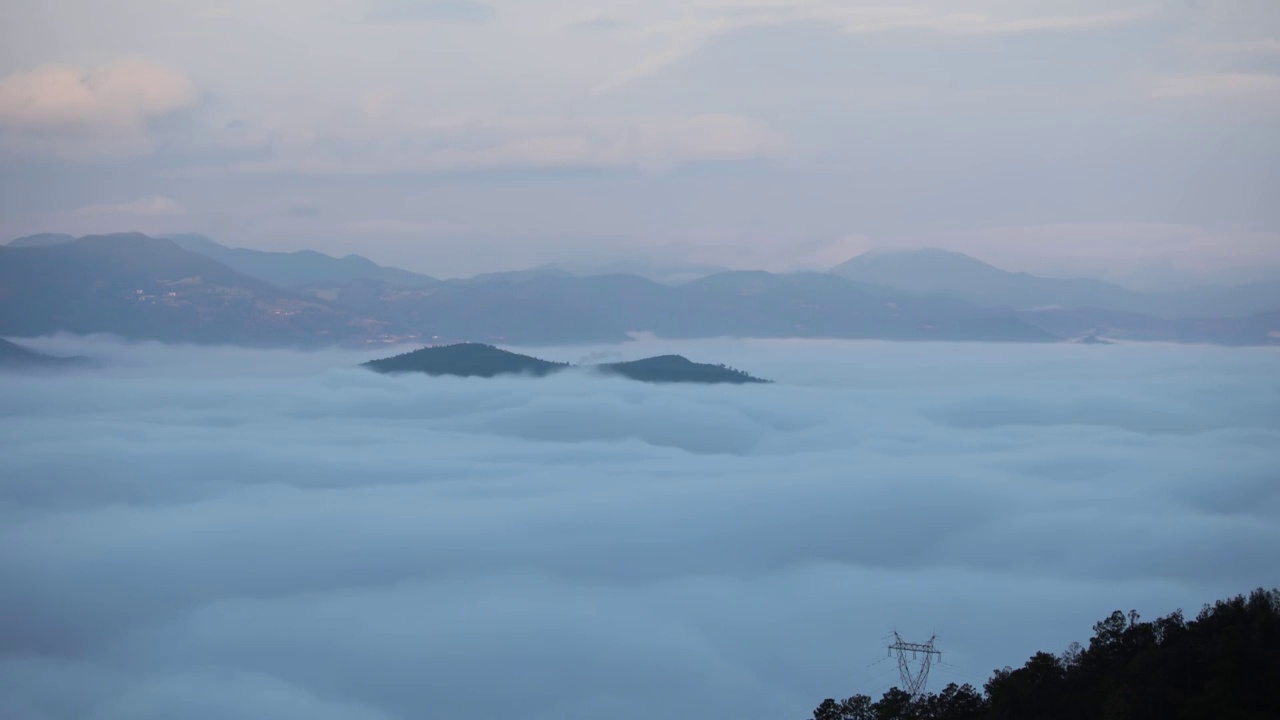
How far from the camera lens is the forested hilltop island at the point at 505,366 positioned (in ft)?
378

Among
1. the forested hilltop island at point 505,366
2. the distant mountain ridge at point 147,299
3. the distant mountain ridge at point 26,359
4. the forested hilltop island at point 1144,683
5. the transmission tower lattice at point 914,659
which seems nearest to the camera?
the forested hilltop island at point 1144,683

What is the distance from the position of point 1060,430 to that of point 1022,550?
51.7 metres

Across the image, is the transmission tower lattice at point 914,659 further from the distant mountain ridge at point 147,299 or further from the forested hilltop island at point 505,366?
the distant mountain ridge at point 147,299

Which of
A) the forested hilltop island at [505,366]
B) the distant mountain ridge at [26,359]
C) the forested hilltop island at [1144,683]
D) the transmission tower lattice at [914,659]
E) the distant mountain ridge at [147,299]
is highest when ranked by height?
the distant mountain ridge at [147,299]

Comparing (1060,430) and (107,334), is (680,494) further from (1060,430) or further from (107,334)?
(107,334)

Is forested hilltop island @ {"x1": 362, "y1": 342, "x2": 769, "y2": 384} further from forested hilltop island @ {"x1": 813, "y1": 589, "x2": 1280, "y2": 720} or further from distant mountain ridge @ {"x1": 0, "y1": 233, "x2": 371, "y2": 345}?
forested hilltop island @ {"x1": 813, "y1": 589, "x2": 1280, "y2": 720}

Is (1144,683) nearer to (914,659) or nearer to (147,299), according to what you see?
(914,659)

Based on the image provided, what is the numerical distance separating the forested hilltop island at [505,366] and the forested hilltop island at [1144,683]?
88.7m

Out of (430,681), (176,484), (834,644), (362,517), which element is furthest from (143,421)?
(834,644)

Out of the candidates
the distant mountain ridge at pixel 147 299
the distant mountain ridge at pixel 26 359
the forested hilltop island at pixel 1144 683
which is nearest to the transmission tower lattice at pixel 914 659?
the forested hilltop island at pixel 1144 683

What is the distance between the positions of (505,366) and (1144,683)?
98934mm

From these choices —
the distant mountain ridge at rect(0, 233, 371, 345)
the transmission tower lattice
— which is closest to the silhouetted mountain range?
the distant mountain ridge at rect(0, 233, 371, 345)

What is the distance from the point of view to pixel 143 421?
378 feet

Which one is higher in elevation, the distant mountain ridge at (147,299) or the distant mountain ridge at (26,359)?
the distant mountain ridge at (147,299)
